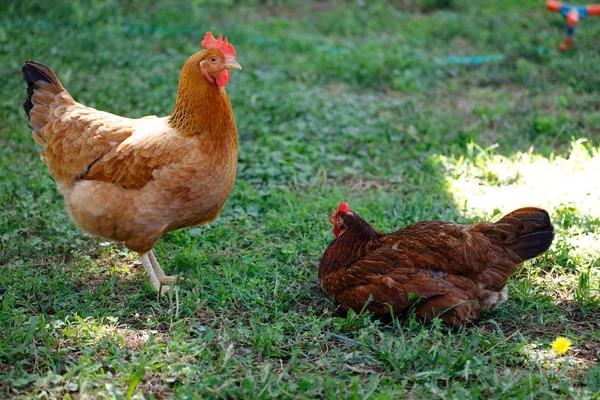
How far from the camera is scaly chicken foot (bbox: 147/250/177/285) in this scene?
4.34 m

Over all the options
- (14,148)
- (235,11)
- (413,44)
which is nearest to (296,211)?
(14,148)

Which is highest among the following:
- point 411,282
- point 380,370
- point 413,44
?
point 413,44

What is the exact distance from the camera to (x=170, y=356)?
3393 mm

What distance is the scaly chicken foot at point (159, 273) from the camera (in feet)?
14.2

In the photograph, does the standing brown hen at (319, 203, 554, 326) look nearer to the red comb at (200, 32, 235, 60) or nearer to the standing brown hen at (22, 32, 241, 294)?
the standing brown hen at (22, 32, 241, 294)

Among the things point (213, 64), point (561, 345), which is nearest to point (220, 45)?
point (213, 64)

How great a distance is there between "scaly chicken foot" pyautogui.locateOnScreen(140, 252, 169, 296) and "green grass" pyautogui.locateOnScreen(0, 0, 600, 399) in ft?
0.28

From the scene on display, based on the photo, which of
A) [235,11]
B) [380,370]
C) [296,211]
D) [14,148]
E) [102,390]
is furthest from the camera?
[235,11]

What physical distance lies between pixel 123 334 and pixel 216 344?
1.83 feet

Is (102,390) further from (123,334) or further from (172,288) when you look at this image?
(172,288)

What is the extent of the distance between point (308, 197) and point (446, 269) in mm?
1960

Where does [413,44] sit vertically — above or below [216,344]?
above

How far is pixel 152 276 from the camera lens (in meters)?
4.18

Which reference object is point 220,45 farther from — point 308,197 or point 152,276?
point 308,197
